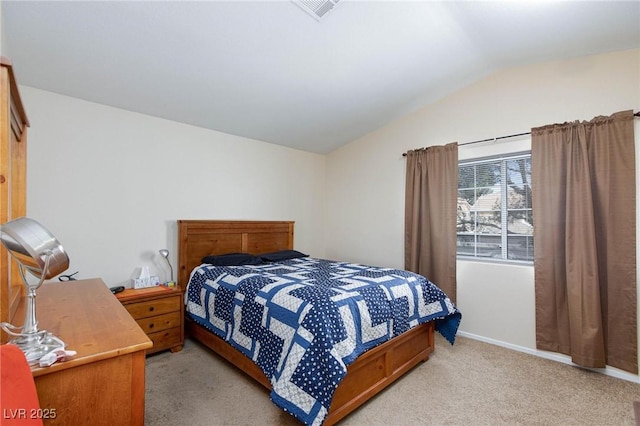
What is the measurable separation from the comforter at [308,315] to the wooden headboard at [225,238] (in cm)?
25

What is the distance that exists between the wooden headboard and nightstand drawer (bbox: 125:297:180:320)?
1.12ft

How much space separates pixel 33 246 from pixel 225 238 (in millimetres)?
2636

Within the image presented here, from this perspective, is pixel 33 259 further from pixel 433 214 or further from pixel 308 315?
pixel 433 214

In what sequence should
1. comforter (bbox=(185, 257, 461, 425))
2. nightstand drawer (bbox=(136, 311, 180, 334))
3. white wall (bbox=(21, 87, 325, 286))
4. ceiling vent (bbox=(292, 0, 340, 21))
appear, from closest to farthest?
1. comforter (bbox=(185, 257, 461, 425))
2. ceiling vent (bbox=(292, 0, 340, 21))
3. white wall (bbox=(21, 87, 325, 286))
4. nightstand drawer (bbox=(136, 311, 180, 334))

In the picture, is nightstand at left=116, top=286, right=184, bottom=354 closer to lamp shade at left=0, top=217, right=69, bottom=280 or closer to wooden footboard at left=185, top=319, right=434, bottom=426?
wooden footboard at left=185, top=319, right=434, bottom=426

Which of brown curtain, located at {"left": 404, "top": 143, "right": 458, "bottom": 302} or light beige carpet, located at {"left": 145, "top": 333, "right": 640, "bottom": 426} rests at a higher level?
brown curtain, located at {"left": 404, "top": 143, "right": 458, "bottom": 302}

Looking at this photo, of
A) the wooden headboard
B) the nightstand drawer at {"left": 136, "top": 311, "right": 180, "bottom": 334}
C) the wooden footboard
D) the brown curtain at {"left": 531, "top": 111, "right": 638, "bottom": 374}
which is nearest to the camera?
the wooden footboard

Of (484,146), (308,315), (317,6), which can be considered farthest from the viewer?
(484,146)

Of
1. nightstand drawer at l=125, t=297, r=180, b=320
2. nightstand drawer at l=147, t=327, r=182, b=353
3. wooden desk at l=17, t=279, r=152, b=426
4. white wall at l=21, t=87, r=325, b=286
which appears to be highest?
white wall at l=21, t=87, r=325, b=286

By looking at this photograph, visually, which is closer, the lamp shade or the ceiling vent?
the lamp shade

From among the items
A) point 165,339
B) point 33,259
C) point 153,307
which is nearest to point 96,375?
point 33,259

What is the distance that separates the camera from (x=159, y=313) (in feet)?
9.05

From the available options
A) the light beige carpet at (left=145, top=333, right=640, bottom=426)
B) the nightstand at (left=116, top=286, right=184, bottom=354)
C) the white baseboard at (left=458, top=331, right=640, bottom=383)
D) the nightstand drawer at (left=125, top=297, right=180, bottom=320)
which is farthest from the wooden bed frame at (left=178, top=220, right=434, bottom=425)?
the white baseboard at (left=458, top=331, right=640, bottom=383)

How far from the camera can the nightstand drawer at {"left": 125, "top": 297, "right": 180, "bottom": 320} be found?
8.57 ft
